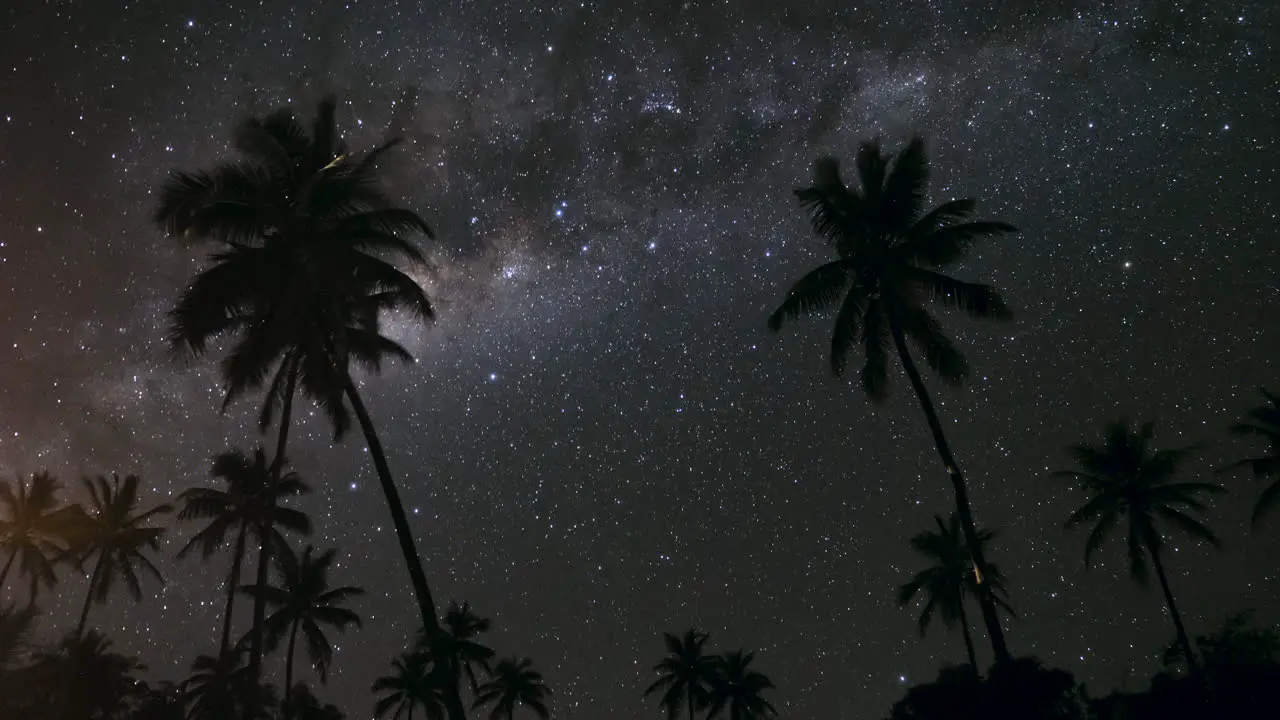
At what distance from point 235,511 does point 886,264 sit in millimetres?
24010

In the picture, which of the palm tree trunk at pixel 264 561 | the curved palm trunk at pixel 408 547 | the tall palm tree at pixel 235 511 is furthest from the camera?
the tall palm tree at pixel 235 511

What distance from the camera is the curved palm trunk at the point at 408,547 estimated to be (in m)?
15.6

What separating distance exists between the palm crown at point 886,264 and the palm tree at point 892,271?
3cm

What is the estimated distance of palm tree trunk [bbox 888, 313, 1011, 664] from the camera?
18188mm

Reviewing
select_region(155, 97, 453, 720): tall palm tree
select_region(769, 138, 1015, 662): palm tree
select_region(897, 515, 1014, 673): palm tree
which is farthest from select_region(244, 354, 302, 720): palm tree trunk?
select_region(897, 515, 1014, 673): palm tree

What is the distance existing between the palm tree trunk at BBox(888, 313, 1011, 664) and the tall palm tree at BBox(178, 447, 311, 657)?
21.5m

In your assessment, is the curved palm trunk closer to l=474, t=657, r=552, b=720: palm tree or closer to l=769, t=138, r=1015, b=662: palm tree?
l=769, t=138, r=1015, b=662: palm tree

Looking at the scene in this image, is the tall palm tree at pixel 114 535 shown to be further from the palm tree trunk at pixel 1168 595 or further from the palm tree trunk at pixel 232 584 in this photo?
the palm tree trunk at pixel 1168 595

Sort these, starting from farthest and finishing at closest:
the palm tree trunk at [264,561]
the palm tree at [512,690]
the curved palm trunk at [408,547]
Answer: the palm tree at [512,690], the palm tree trunk at [264,561], the curved palm trunk at [408,547]

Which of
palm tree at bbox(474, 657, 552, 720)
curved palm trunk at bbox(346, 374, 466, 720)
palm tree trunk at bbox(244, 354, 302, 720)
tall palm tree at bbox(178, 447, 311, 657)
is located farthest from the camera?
palm tree at bbox(474, 657, 552, 720)

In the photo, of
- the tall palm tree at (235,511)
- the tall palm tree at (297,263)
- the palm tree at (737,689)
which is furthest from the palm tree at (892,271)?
the palm tree at (737,689)

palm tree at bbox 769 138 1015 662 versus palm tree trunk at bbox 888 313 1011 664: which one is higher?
palm tree at bbox 769 138 1015 662

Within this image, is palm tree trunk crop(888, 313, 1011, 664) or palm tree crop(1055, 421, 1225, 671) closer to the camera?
palm tree trunk crop(888, 313, 1011, 664)

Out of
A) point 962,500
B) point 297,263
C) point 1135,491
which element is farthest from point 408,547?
point 1135,491
